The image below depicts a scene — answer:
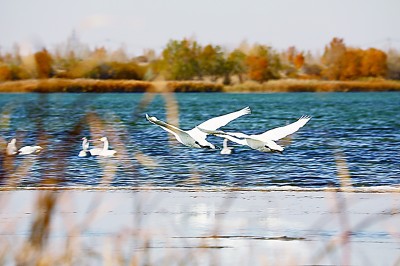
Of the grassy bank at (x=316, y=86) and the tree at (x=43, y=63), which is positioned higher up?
the tree at (x=43, y=63)

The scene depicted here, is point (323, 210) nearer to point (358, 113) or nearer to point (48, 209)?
point (48, 209)

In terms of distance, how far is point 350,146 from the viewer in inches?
880

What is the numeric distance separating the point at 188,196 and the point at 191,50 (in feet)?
208

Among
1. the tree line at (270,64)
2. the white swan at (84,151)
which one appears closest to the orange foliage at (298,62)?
the tree line at (270,64)

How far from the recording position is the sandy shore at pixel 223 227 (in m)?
4.49

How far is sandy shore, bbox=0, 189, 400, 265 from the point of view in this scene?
4488 millimetres

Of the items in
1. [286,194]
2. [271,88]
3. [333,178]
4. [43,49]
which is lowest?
[271,88]

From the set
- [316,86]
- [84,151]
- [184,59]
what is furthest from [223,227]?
[316,86]

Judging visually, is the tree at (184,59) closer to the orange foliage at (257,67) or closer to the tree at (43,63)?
the orange foliage at (257,67)

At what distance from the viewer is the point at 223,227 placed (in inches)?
230

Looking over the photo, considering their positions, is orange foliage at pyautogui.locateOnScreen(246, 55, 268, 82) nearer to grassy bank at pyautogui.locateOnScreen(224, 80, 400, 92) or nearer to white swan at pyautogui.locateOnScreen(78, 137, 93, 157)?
grassy bank at pyautogui.locateOnScreen(224, 80, 400, 92)

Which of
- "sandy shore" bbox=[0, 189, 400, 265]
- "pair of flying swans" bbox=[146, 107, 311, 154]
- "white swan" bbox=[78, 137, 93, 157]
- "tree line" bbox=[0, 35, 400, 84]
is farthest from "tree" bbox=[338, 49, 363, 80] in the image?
"sandy shore" bbox=[0, 189, 400, 265]

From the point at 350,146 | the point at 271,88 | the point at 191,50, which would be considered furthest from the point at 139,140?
the point at 271,88

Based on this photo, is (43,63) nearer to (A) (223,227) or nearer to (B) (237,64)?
(A) (223,227)
